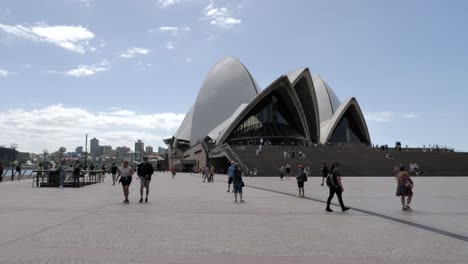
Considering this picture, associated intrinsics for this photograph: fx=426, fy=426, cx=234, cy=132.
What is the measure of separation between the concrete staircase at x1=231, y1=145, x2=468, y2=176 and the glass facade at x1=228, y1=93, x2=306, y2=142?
16607mm

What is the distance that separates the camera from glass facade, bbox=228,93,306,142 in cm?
5819

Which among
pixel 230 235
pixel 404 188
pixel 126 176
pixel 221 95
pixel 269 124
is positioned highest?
pixel 221 95

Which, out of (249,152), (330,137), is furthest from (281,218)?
(330,137)

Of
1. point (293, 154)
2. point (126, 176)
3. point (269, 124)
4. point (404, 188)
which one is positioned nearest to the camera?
point (404, 188)

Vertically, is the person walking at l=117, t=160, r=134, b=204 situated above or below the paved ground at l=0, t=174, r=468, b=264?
above

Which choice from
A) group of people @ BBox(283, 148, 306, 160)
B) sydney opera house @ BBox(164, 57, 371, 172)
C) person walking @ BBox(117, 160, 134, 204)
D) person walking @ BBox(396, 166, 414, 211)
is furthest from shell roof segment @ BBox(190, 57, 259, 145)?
person walking @ BBox(396, 166, 414, 211)

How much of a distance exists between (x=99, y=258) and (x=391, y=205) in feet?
28.3

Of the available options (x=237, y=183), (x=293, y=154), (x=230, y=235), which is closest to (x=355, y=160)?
(x=293, y=154)

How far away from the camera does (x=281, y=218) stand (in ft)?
28.1

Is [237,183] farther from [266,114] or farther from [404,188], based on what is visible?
[266,114]

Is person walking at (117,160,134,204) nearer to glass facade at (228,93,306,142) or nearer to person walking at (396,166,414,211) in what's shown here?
person walking at (396,166,414,211)

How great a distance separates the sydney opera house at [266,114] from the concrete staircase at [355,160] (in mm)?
10900

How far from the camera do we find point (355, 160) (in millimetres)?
38781

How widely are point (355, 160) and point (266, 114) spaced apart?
75.2 ft
